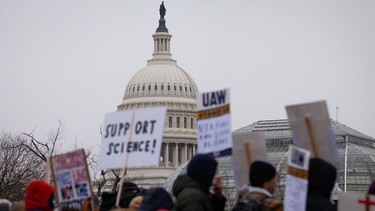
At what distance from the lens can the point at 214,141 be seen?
14109 mm

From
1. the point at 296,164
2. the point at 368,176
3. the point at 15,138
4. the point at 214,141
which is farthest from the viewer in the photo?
the point at 368,176

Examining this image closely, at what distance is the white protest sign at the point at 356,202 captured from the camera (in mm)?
12711

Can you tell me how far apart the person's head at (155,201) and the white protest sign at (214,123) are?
0.85 m

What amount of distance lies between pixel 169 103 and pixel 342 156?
73.4 metres

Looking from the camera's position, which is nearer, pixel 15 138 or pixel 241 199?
pixel 241 199

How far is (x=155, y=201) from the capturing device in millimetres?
13328

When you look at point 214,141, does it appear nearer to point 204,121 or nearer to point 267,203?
point 204,121

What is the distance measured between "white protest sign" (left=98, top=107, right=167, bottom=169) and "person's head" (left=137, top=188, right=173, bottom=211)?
1.86ft

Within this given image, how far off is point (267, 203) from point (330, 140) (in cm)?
91

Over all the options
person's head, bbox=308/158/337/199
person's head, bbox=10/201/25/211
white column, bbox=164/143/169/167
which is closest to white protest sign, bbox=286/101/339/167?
person's head, bbox=308/158/337/199

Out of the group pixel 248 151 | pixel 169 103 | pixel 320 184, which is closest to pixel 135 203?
pixel 248 151

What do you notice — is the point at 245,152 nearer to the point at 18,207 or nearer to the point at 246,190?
the point at 246,190

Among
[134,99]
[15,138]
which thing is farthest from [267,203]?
[134,99]

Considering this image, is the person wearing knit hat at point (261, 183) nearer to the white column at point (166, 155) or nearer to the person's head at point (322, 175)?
the person's head at point (322, 175)
